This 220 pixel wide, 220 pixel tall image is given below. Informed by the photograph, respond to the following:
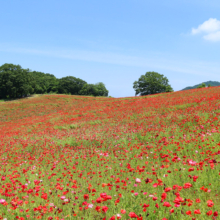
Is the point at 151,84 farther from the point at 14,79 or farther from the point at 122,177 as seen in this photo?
the point at 122,177

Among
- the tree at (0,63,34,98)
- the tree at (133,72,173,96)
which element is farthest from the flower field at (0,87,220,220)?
the tree at (133,72,173,96)

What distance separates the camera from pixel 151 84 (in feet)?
224

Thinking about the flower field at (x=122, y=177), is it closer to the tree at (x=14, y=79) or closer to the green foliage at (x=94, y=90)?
the tree at (x=14, y=79)

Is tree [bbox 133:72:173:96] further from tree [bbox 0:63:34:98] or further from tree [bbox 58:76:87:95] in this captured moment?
tree [bbox 0:63:34:98]

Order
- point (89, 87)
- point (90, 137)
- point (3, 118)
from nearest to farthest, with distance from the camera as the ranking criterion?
1. point (90, 137)
2. point (3, 118)
3. point (89, 87)

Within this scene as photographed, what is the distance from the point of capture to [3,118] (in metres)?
31.2

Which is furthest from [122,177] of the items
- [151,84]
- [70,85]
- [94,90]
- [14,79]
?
[94,90]

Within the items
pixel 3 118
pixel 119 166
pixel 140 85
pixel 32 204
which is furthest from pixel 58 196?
pixel 140 85

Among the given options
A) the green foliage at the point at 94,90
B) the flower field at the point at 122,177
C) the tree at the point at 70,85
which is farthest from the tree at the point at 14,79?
the flower field at the point at 122,177

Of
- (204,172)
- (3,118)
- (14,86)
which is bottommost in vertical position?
(3,118)

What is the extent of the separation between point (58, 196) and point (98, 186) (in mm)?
1035

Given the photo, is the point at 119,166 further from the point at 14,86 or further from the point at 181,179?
the point at 14,86

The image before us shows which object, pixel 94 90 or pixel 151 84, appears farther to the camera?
pixel 94 90

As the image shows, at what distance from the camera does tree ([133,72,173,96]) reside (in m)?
68.2
